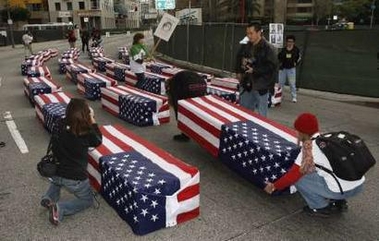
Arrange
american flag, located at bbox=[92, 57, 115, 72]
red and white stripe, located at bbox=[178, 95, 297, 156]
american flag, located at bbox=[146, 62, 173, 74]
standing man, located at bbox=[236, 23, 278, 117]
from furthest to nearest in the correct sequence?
1. american flag, located at bbox=[92, 57, 115, 72]
2. american flag, located at bbox=[146, 62, 173, 74]
3. standing man, located at bbox=[236, 23, 278, 117]
4. red and white stripe, located at bbox=[178, 95, 297, 156]

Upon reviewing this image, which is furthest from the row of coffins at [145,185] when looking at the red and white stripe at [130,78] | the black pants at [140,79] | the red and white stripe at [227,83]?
the red and white stripe at [130,78]

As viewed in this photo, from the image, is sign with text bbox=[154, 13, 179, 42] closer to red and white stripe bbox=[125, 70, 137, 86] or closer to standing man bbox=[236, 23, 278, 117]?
red and white stripe bbox=[125, 70, 137, 86]

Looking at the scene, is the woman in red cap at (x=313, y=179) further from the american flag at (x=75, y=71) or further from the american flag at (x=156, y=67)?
the american flag at (x=75, y=71)

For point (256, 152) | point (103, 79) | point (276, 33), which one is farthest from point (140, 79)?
point (256, 152)

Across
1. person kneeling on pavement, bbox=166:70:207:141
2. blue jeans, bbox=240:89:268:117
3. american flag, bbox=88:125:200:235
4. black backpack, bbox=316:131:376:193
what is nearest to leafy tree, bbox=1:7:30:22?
person kneeling on pavement, bbox=166:70:207:141

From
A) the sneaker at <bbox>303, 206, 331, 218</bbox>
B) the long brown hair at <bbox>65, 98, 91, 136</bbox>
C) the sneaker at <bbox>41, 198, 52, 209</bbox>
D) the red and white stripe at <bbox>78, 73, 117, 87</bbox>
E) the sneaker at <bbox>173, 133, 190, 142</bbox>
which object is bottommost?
the sneaker at <bbox>173, 133, 190, 142</bbox>

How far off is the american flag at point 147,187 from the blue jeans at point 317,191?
1.14m

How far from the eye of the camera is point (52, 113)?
820 centimetres

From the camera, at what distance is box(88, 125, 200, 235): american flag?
438 centimetres

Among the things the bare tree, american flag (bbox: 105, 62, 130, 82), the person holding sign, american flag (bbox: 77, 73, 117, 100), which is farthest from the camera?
the bare tree

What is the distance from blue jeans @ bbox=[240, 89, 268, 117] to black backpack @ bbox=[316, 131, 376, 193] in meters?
2.85

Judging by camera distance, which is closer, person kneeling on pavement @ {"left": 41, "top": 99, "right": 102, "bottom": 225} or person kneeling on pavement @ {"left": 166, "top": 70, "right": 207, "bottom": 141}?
person kneeling on pavement @ {"left": 41, "top": 99, "right": 102, "bottom": 225}

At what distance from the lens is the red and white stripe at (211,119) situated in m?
6.09

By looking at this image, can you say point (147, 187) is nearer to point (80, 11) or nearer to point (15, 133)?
point (15, 133)
